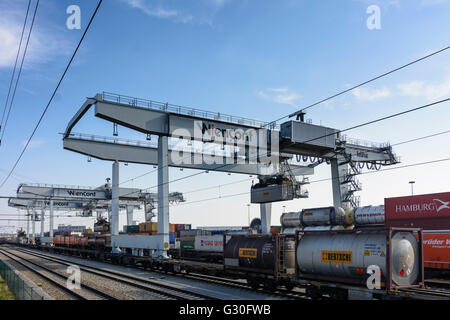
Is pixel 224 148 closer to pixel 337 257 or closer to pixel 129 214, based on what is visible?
pixel 337 257

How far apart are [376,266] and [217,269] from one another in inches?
450

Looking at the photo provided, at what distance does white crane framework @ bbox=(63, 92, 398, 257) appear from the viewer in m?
29.5

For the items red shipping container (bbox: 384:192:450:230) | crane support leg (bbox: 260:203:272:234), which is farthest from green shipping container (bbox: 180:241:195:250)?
red shipping container (bbox: 384:192:450:230)

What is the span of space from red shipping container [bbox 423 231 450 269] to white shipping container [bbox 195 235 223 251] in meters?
21.7

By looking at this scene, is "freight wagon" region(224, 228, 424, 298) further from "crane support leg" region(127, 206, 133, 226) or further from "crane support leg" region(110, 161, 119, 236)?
"crane support leg" region(127, 206, 133, 226)

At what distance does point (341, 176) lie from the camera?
37.4 m

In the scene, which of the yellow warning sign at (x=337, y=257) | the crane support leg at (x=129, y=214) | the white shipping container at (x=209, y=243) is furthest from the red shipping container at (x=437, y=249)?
the crane support leg at (x=129, y=214)

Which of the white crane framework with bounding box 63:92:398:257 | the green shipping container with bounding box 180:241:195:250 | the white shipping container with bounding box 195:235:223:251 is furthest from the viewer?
the green shipping container with bounding box 180:241:195:250

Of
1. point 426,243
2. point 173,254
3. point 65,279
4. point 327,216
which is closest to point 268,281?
point 426,243

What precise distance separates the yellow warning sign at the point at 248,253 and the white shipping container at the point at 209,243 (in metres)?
18.7

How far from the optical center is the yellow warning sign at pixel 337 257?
551 inches

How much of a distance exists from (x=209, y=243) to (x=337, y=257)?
2716 centimetres

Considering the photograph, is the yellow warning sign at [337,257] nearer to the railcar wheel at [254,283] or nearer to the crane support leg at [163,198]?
the railcar wheel at [254,283]
